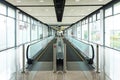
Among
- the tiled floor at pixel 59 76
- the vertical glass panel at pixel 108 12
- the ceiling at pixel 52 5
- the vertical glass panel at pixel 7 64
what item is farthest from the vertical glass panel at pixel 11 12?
the vertical glass panel at pixel 108 12

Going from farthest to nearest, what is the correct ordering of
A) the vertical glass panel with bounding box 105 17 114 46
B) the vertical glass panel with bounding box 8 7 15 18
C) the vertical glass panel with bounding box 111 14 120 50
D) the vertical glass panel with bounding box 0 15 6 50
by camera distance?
the vertical glass panel with bounding box 8 7 15 18, the vertical glass panel with bounding box 105 17 114 46, the vertical glass panel with bounding box 0 15 6 50, the vertical glass panel with bounding box 111 14 120 50

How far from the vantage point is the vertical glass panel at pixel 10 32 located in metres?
11.5

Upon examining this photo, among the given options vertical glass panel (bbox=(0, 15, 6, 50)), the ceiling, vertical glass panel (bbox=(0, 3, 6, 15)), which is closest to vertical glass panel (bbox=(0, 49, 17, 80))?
vertical glass panel (bbox=(0, 15, 6, 50))

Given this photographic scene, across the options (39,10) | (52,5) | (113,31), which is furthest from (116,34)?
(39,10)

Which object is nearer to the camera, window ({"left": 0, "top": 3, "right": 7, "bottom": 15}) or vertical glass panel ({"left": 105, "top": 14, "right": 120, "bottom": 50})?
vertical glass panel ({"left": 105, "top": 14, "right": 120, "bottom": 50})

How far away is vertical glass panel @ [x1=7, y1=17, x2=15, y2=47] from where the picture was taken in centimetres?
1151

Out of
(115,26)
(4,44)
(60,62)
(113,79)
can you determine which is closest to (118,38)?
(115,26)

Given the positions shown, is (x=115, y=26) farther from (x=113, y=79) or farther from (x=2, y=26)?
(x=2, y=26)

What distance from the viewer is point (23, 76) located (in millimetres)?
7758

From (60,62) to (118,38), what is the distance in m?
3.28

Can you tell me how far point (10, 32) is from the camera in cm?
1200

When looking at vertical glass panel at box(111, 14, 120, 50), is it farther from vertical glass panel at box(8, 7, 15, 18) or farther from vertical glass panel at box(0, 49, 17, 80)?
vertical glass panel at box(8, 7, 15, 18)

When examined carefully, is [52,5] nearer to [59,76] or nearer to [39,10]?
[39,10]

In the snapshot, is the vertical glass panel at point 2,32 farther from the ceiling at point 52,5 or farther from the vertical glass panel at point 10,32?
the ceiling at point 52,5
